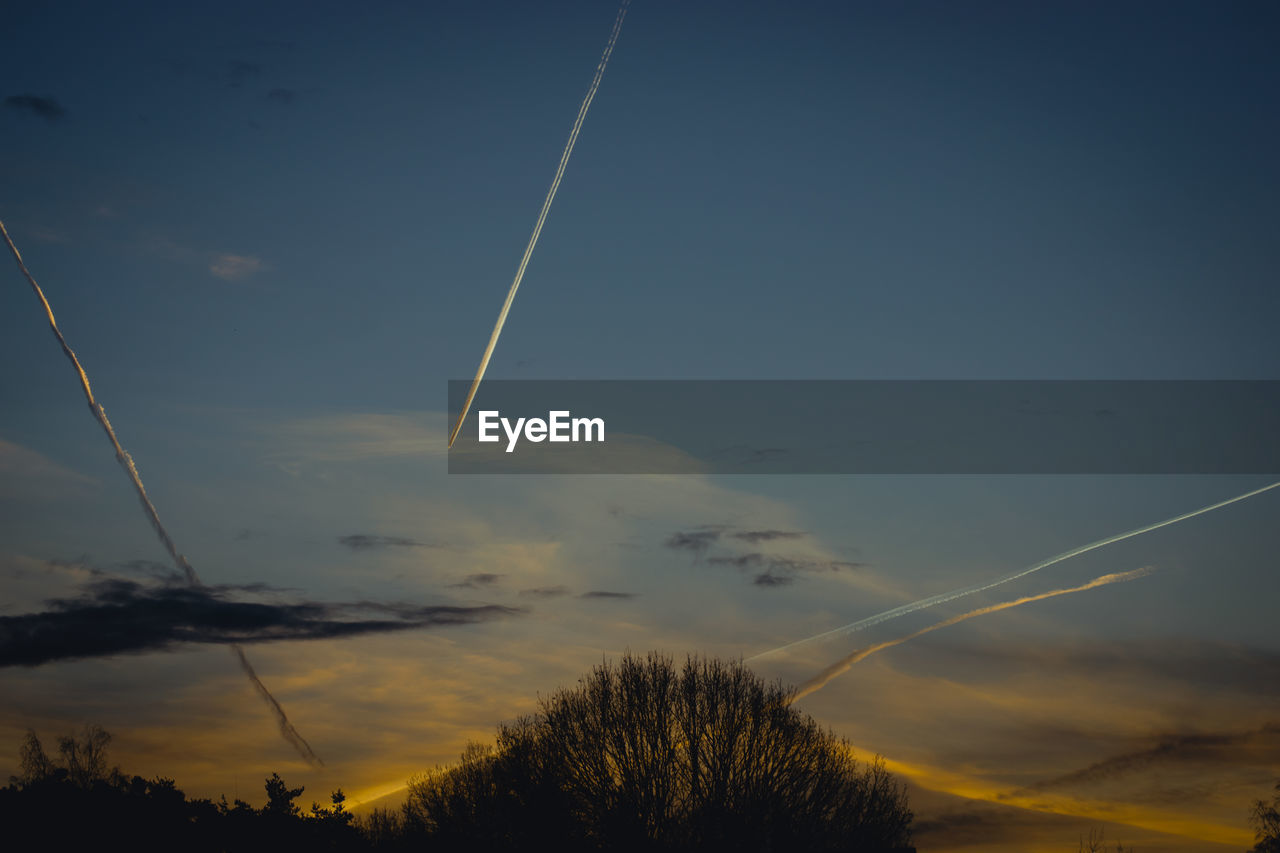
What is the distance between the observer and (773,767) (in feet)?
163

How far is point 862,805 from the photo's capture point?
5016 centimetres

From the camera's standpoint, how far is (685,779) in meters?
49.3

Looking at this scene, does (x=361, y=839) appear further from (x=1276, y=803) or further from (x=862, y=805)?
(x=1276, y=803)

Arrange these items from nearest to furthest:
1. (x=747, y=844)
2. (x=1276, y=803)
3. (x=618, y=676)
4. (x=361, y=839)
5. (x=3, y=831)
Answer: (x=3, y=831)
(x=747, y=844)
(x=618, y=676)
(x=361, y=839)
(x=1276, y=803)

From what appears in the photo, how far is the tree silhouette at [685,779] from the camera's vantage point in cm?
4778

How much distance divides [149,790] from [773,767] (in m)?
28.9

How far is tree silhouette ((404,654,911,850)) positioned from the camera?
47781mm

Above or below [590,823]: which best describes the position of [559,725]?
above

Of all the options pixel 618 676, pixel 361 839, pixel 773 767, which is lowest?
pixel 361 839

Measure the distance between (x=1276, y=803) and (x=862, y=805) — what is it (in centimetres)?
3152

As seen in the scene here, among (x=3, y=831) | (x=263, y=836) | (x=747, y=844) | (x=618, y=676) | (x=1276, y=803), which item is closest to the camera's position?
(x=3, y=831)

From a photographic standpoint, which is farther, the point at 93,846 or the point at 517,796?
the point at 517,796

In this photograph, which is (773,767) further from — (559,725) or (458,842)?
(458,842)

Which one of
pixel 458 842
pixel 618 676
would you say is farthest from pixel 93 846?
pixel 618 676
